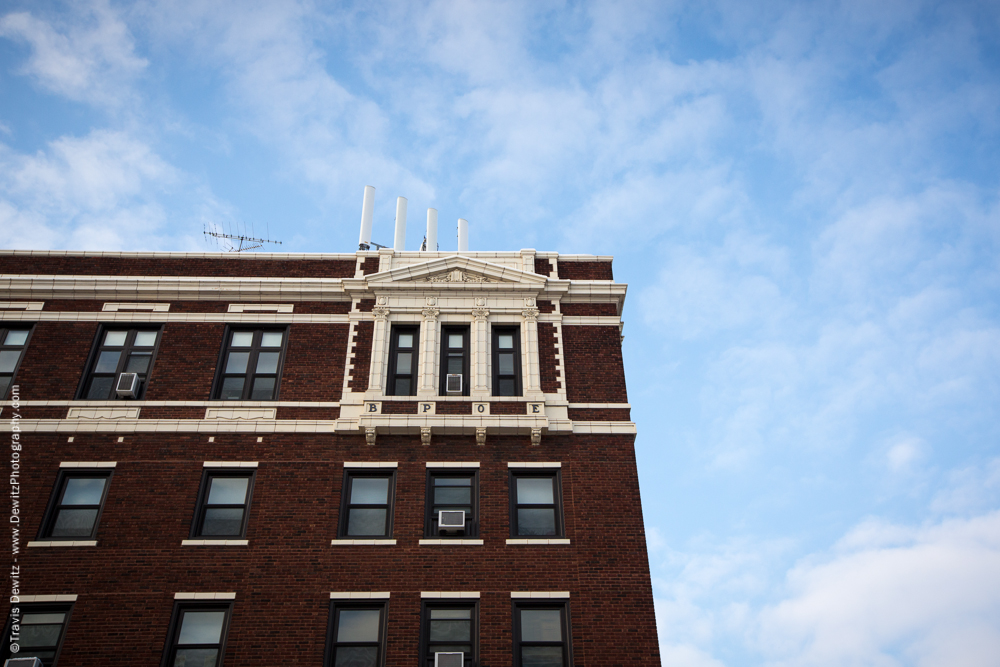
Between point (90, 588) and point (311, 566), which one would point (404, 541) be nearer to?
point (311, 566)

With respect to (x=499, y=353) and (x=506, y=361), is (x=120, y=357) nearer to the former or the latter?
(x=499, y=353)

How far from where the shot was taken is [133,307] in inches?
877

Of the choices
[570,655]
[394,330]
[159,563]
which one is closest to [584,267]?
[394,330]

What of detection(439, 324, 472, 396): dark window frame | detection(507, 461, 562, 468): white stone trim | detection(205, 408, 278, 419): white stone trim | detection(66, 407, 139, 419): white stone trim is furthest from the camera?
detection(439, 324, 472, 396): dark window frame

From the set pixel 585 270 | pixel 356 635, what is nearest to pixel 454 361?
pixel 585 270

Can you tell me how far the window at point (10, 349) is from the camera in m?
20.8

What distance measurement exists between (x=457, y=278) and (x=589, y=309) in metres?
3.79

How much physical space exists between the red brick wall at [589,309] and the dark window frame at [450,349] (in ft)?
9.19

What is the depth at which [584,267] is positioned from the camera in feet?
77.7

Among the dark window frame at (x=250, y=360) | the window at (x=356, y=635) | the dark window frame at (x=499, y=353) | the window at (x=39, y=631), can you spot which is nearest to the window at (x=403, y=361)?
the dark window frame at (x=499, y=353)

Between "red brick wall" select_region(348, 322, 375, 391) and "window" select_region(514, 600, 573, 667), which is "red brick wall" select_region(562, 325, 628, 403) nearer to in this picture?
"red brick wall" select_region(348, 322, 375, 391)

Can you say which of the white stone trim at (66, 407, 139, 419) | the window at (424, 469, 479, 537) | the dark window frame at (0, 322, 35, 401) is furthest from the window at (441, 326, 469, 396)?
the dark window frame at (0, 322, 35, 401)

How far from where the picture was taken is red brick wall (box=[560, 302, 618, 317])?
22.5 meters

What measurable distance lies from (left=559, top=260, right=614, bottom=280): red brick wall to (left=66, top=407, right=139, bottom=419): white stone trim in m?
12.0
